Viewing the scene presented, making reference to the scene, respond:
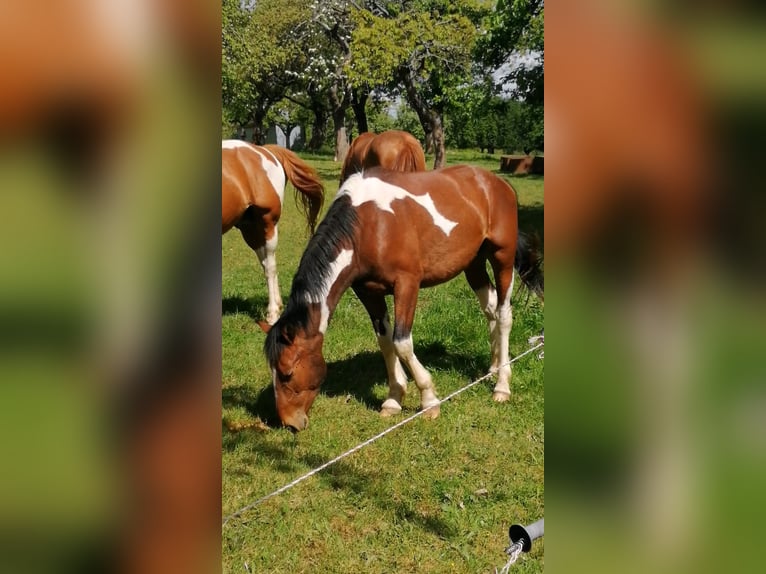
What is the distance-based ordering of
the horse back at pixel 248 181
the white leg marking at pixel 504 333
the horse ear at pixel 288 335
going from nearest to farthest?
the horse ear at pixel 288 335 → the white leg marking at pixel 504 333 → the horse back at pixel 248 181

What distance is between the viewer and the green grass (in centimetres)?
305

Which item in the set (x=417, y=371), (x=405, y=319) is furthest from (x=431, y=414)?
(x=405, y=319)

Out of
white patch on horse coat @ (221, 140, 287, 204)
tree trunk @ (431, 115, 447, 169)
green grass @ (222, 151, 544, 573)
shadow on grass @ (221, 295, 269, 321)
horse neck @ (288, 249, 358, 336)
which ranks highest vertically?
tree trunk @ (431, 115, 447, 169)

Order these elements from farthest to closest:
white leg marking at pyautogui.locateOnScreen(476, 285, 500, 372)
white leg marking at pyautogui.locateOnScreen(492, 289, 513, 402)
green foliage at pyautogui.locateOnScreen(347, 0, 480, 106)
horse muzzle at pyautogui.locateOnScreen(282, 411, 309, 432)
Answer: green foliage at pyautogui.locateOnScreen(347, 0, 480, 106) < white leg marking at pyautogui.locateOnScreen(476, 285, 500, 372) < white leg marking at pyautogui.locateOnScreen(492, 289, 513, 402) < horse muzzle at pyautogui.locateOnScreen(282, 411, 309, 432)

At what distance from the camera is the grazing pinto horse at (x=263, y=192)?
684 cm

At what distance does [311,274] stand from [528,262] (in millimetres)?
2207

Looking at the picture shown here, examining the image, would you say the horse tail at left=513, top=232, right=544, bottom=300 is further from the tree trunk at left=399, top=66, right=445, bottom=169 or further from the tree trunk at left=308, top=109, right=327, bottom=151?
the tree trunk at left=308, top=109, right=327, bottom=151

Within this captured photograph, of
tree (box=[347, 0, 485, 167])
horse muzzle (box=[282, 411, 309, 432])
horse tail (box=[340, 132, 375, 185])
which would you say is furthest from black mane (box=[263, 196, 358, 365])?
tree (box=[347, 0, 485, 167])

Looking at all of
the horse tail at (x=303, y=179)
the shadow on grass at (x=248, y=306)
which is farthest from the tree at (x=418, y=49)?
the shadow on grass at (x=248, y=306)

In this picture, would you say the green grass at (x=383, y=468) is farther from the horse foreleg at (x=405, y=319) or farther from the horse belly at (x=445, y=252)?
the horse belly at (x=445, y=252)
